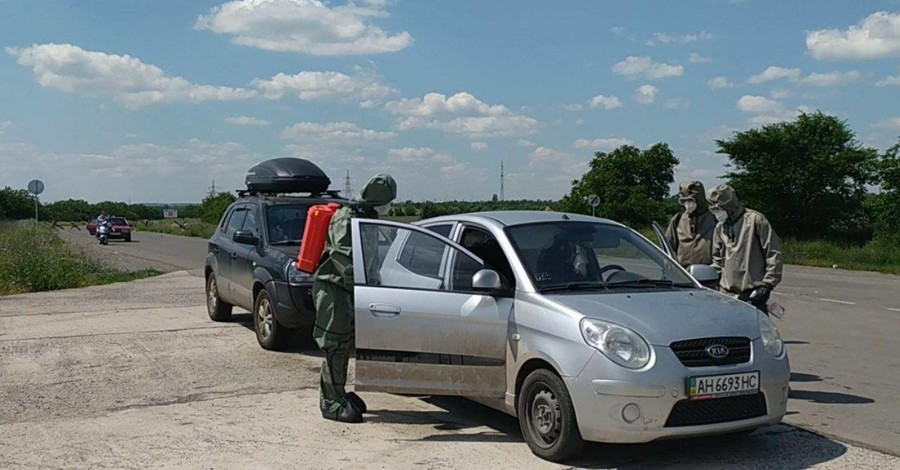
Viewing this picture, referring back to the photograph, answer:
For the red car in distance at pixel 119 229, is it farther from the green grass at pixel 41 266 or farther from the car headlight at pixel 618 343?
the car headlight at pixel 618 343

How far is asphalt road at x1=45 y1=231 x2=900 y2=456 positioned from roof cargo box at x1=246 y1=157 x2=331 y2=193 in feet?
21.8

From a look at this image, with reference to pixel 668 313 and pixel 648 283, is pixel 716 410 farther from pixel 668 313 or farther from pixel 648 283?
pixel 648 283

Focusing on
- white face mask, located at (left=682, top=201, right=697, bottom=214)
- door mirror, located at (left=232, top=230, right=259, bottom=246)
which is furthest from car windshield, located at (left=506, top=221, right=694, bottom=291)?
door mirror, located at (left=232, top=230, right=259, bottom=246)

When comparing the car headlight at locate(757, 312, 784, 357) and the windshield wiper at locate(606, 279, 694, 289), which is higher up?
Answer: the windshield wiper at locate(606, 279, 694, 289)

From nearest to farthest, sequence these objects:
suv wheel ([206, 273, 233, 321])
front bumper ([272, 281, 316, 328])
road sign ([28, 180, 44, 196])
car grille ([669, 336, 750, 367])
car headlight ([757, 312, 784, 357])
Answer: car grille ([669, 336, 750, 367]) → car headlight ([757, 312, 784, 357]) → front bumper ([272, 281, 316, 328]) → suv wheel ([206, 273, 233, 321]) → road sign ([28, 180, 44, 196])

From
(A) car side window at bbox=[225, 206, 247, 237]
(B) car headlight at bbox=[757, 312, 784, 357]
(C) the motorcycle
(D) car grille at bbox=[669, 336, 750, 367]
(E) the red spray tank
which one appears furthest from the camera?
(C) the motorcycle

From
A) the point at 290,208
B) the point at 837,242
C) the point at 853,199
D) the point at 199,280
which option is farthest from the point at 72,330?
the point at 853,199

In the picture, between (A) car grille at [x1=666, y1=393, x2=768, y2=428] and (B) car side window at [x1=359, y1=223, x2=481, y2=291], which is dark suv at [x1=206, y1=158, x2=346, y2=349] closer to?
(B) car side window at [x1=359, y1=223, x2=481, y2=291]

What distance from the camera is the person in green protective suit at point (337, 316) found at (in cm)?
706

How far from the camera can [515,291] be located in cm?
630

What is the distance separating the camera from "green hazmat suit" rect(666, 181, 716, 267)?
8.47 metres

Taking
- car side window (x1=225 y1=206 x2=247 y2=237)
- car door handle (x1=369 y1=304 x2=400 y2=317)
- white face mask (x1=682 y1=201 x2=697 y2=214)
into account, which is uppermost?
white face mask (x1=682 y1=201 x2=697 y2=214)

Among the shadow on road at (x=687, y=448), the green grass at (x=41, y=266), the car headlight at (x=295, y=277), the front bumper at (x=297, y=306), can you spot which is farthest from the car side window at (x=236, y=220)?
the green grass at (x=41, y=266)

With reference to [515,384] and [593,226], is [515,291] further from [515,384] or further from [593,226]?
[593,226]
